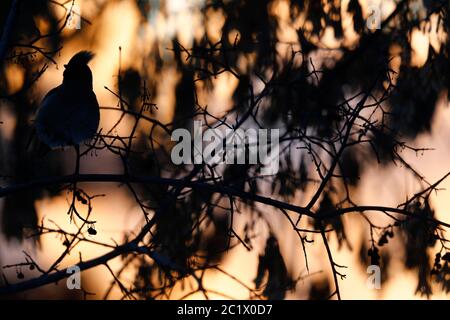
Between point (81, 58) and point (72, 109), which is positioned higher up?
point (81, 58)

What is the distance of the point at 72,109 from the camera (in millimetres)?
3025

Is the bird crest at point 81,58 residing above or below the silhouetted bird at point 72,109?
above

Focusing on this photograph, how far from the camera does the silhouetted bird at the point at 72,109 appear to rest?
304cm

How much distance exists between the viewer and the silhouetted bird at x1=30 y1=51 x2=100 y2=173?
3045 mm

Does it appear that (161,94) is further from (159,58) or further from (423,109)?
(423,109)

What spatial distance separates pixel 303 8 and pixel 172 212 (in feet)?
4.93

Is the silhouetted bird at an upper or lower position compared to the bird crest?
lower

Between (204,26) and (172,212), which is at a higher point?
(204,26)

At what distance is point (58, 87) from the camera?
3.14 m

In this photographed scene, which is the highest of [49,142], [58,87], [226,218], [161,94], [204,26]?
[204,26]
